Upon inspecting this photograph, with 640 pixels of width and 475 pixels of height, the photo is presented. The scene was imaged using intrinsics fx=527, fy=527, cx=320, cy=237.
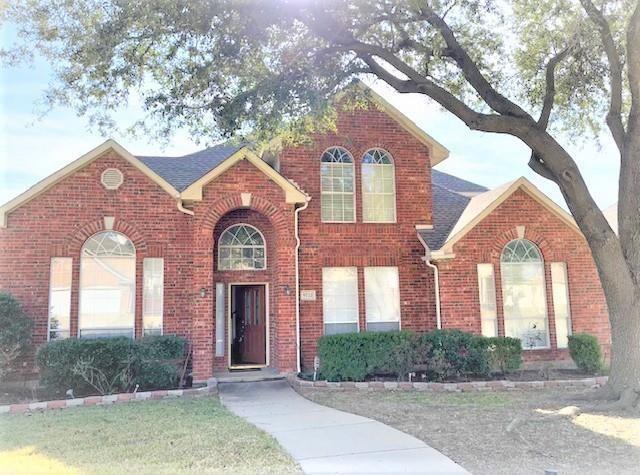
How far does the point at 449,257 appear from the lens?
45.8 ft

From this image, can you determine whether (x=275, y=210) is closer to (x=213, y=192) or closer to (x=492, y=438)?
(x=213, y=192)

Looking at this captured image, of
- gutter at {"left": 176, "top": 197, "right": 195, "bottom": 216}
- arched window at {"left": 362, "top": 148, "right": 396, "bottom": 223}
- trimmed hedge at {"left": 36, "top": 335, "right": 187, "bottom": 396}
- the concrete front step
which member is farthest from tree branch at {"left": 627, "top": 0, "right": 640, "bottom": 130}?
trimmed hedge at {"left": 36, "top": 335, "right": 187, "bottom": 396}

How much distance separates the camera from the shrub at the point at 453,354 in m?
12.4

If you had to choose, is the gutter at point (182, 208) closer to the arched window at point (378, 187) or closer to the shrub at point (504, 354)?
the arched window at point (378, 187)

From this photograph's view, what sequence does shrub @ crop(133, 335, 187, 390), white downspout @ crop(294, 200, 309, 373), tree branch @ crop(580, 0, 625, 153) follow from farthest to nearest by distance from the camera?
white downspout @ crop(294, 200, 309, 373)
shrub @ crop(133, 335, 187, 390)
tree branch @ crop(580, 0, 625, 153)

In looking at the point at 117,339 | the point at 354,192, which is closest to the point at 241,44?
the point at 354,192

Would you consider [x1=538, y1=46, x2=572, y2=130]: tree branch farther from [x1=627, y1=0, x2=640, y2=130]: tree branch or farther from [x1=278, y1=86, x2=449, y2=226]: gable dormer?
[x1=278, y1=86, x2=449, y2=226]: gable dormer

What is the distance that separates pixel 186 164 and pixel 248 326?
5508 mm

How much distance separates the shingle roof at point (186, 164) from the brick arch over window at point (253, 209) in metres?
1.39

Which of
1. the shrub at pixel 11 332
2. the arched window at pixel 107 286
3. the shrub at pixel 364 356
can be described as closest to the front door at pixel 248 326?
the shrub at pixel 364 356

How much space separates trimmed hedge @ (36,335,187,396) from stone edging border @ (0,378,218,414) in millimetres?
425

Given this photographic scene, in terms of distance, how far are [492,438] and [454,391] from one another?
4104 millimetres

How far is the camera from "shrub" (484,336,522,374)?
12.8 m

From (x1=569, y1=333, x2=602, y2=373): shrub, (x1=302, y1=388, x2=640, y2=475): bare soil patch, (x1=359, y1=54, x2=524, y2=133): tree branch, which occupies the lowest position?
(x1=302, y1=388, x2=640, y2=475): bare soil patch
